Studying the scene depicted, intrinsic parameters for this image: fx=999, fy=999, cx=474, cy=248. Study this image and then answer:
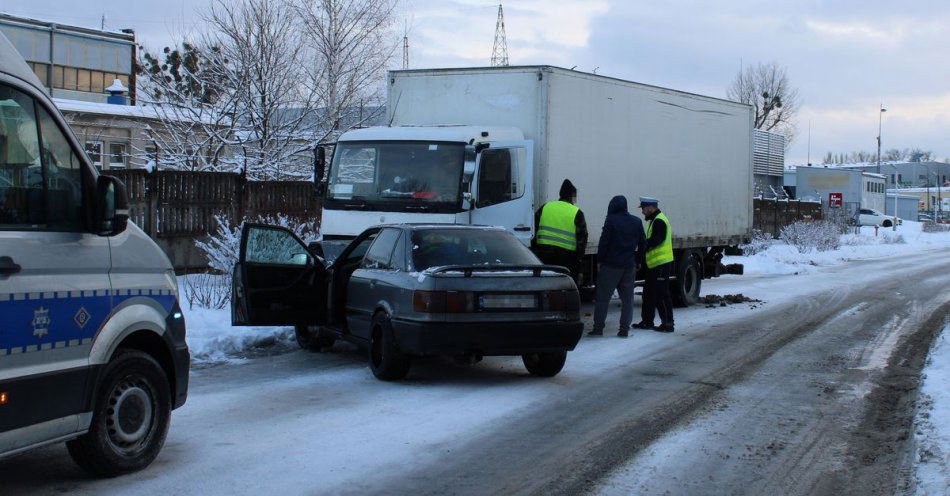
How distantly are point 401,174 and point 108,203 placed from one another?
695 cm

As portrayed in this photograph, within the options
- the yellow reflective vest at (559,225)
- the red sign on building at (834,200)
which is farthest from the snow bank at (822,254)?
the yellow reflective vest at (559,225)

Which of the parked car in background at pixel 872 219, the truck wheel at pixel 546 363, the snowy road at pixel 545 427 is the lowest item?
the snowy road at pixel 545 427

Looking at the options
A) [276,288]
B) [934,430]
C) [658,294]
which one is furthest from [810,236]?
[934,430]

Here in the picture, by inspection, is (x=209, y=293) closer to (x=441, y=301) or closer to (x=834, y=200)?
(x=441, y=301)

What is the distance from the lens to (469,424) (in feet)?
24.9

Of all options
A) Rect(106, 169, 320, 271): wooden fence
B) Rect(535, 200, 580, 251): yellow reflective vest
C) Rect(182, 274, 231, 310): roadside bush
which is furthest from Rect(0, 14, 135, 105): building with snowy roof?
Rect(535, 200, 580, 251): yellow reflective vest

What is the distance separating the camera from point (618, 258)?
1293 cm

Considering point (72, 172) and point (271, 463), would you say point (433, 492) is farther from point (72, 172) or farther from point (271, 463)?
point (72, 172)

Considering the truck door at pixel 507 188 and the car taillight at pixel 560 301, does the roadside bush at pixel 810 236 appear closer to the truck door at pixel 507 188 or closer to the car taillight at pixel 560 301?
the truck door at pixel 507 188

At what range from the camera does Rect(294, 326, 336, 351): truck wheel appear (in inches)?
444

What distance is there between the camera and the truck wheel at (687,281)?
16.7 meters

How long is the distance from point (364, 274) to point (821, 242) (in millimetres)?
28894

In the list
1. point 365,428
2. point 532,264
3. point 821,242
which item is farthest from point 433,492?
point 821,242

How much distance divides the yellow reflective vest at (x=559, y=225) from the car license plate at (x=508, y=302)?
366 centimetres
